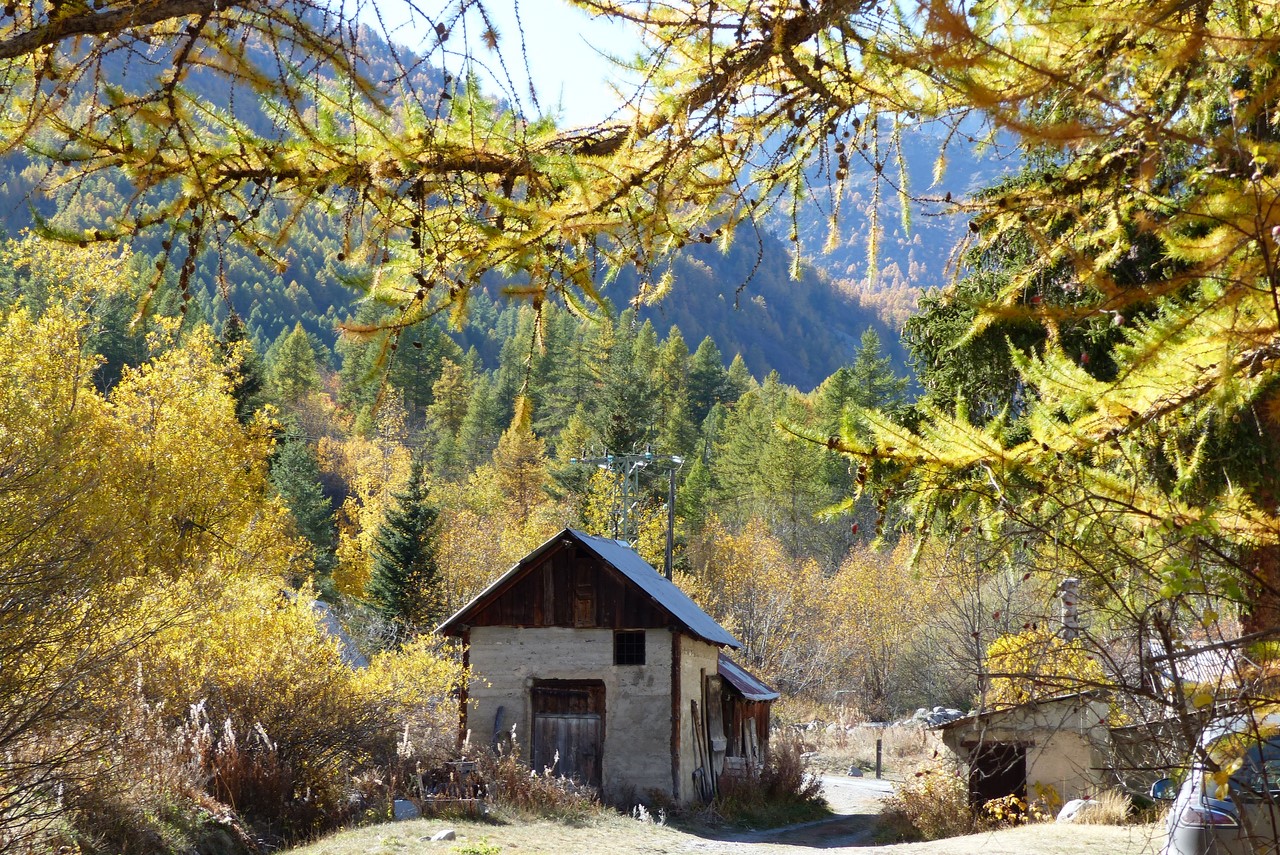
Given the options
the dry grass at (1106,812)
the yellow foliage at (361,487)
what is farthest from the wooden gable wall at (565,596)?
the yellow foliage at (361,487)

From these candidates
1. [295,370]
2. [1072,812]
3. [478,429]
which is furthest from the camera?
[295,370]

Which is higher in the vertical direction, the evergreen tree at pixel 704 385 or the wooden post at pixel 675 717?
the evergreen tree at pixel 704 385

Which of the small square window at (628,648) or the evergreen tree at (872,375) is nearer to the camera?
the small square window at (628,648)

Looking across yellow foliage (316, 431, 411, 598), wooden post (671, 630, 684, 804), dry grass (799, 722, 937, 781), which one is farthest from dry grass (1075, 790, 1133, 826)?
yellow foliage (316, 431, 411, 598)

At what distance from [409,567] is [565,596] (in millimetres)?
14777

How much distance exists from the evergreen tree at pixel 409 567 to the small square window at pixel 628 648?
14672 mm

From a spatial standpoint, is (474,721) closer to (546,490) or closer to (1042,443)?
(1042,443)

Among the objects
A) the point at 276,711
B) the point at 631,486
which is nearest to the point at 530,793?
the point at 276,711

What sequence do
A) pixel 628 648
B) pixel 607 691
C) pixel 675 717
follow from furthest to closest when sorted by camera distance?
pixel 628 648 < pixel 607 691 < pixel 675 717

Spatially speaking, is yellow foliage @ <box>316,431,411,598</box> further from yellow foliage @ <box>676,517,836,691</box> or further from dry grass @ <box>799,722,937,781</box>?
dry grass @ <box>799,722,937,781</box>

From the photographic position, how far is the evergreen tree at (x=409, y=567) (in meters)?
34.5

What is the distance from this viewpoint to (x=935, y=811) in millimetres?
18906

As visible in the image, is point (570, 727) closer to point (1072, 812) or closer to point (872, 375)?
point (1072, 812)

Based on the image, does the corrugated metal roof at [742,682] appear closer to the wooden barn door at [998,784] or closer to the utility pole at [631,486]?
the utility pole at [631,486]
